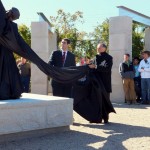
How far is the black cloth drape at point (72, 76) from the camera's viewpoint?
699cm

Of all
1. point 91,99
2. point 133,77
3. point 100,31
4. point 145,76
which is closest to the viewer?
point 91,99

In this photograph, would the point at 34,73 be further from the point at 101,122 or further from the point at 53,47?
the point at 101,122

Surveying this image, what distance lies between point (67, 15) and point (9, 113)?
89.4ft

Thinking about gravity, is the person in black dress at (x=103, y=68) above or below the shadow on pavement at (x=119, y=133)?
above

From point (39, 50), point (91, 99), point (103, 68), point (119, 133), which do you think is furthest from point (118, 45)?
point (119, 133)

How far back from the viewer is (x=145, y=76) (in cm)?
1399

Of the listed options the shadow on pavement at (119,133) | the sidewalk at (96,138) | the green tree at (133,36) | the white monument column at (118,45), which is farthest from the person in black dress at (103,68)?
the green tree at (133,36)

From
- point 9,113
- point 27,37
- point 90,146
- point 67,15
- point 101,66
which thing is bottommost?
point 90,146

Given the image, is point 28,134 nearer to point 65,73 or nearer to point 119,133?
point 65,73

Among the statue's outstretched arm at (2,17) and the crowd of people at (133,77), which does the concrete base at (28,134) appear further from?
the crowd of people at (133,77)

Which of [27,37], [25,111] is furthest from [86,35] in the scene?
[25,111]

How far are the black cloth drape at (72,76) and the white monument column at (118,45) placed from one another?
6.40 meters

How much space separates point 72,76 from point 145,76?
6.60 meters

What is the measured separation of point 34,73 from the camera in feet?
56.0
